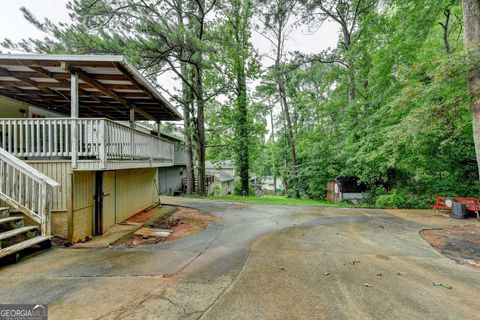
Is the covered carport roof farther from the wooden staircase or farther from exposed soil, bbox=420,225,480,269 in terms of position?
exposed soil, bbox=420,225,480,269

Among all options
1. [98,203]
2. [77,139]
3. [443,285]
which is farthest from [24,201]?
[443,285]

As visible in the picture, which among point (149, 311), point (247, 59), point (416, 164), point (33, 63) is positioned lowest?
point (149, 311)

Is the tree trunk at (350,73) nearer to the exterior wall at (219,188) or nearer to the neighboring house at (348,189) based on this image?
the neighboring house at (348,189)

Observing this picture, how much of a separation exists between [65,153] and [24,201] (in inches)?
48.5

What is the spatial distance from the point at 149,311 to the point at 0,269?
2972 millimetres

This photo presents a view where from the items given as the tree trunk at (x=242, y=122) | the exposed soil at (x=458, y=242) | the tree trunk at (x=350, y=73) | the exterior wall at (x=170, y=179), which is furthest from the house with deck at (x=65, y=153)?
the tree trunk at (x=350, y=73)

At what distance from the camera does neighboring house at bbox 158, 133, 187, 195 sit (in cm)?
1606

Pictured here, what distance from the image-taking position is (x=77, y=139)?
16.1ft

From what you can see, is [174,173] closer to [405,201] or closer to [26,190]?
[26,190]

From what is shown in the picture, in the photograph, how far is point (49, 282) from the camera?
3.20 metres

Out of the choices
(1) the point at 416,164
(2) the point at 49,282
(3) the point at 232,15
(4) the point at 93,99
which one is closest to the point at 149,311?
(2) the point at 49,282

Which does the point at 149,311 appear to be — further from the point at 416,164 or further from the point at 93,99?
the point at 416,164

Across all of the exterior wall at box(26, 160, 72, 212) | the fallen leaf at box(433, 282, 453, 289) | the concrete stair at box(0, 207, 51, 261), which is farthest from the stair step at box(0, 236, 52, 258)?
the fallen leaf at box(433, 282, 453, 289)

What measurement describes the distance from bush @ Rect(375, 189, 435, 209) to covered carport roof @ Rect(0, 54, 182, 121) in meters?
10.5
